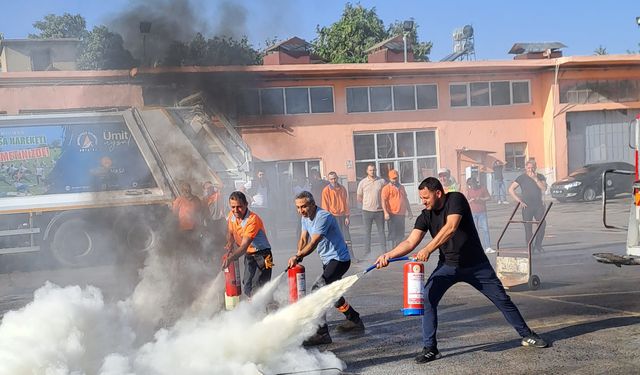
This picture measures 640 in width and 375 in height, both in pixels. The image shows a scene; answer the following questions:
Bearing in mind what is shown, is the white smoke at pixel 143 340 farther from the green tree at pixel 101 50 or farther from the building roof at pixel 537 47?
the building roof at pixel 537 47

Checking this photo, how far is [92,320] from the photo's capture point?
489 cm

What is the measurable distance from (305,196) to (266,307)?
118 cm

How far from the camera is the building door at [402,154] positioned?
26719mm

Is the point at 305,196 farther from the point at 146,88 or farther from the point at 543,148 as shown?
the point at 543,148

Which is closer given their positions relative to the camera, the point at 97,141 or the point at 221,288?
the point at 221,288

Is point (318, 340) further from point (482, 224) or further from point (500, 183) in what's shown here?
point (500, 183)

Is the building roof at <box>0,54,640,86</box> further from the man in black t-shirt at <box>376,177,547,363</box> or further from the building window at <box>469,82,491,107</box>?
the man in black t-shirt at <box>376,177,547,363</box>

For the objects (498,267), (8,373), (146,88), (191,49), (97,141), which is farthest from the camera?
(97,141)

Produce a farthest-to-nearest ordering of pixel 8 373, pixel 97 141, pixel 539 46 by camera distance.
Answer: pixel 539 46 < pixel 97 141 < pixel 8 373

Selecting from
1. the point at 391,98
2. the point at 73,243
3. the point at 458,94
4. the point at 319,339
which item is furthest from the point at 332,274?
the point at 458,94

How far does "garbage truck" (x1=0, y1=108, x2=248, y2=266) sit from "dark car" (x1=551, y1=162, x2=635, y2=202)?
48.1ft

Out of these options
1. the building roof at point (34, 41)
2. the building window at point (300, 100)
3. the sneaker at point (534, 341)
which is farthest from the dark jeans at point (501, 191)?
the sneaker at point (534, 341)

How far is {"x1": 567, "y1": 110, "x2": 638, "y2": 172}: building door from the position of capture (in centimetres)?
2841

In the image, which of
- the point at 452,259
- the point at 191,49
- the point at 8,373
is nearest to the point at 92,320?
the point at 8,373
